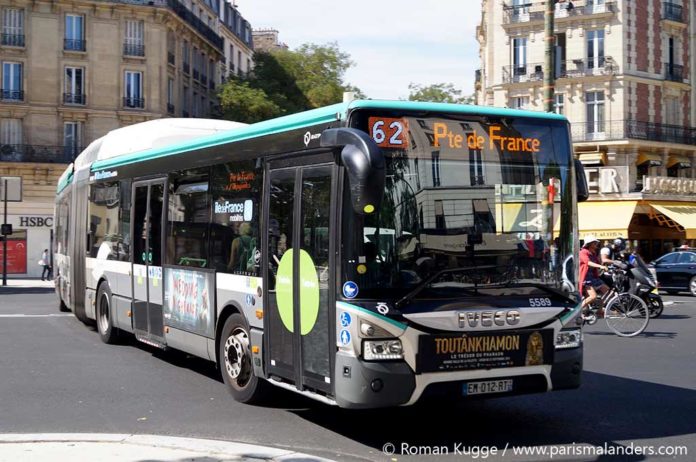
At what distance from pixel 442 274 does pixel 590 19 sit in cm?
4140

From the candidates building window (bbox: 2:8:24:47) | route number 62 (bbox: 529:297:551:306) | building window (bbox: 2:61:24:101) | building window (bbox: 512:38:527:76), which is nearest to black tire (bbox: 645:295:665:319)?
route number 62 (bbox: 529:297:551:306)

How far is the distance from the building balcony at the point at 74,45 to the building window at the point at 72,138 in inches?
156

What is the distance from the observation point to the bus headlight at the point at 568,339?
796cm

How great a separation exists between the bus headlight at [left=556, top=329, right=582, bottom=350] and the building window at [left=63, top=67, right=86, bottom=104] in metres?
45.1

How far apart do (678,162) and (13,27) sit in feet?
115

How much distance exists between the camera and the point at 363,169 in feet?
22.5

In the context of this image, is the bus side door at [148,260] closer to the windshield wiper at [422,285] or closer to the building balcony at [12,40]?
the windshield wiper at [422,285]

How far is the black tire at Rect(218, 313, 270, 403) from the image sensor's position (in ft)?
30.3

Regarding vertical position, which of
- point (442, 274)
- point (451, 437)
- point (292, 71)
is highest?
point (292, 71)

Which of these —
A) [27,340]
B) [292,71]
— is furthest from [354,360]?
[292,71]

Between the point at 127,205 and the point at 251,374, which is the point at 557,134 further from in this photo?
the point at 127,205

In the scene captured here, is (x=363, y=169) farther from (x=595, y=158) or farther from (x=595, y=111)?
(x=595, y=111)

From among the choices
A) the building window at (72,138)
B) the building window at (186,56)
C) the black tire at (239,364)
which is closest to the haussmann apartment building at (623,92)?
the building window at (186,56)

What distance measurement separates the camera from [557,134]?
830 cm
